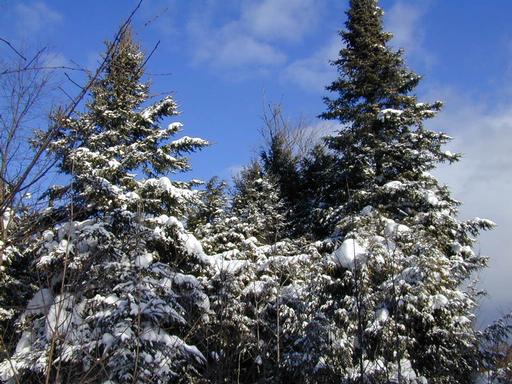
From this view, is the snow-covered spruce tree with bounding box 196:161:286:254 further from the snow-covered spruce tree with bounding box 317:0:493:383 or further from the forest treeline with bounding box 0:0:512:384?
the snow-covered spruce tree with bounding box 317:0:493:383

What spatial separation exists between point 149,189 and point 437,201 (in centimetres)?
761

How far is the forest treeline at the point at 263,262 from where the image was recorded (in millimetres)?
5254

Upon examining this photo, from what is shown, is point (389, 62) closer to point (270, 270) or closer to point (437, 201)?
point (437, 201)

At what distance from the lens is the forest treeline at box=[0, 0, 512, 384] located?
17.2 feet

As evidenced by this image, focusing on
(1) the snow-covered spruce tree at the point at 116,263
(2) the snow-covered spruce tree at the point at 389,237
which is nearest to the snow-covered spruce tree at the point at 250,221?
(1) the snow-covered spruce tree at the point at 116,263

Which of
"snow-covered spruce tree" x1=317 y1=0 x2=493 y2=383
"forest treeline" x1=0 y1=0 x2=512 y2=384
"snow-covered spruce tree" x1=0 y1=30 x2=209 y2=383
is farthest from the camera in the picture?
"snow-covered spruce tree" x1=317 y1=0 x2=493 y2=383

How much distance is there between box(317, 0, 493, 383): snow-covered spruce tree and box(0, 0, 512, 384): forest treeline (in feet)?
0.17

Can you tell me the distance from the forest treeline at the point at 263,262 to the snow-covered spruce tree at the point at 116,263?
0.04 meters

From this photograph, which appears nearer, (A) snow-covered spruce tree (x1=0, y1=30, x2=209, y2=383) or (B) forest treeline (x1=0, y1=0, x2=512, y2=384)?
(A) snow-covered spruce tree (x1=0, y1=30, x2=209, y2=383)

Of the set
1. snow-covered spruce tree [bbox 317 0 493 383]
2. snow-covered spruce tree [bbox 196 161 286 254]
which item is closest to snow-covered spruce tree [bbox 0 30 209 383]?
snow-covered spruce tree [bbox 196 161 286 254]

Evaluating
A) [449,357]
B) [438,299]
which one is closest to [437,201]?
[438,299]

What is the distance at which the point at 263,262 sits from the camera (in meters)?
11.5

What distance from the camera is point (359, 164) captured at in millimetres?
14367

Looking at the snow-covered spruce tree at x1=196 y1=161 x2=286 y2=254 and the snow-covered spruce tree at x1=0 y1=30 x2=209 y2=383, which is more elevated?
the snow-covered spruce tree at x1=196 y1=161 x2=286 y2=254
